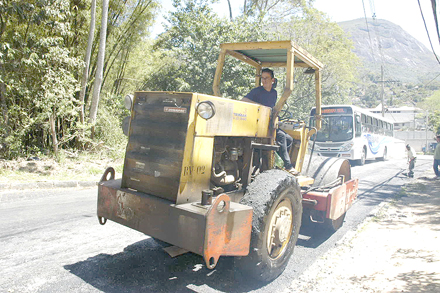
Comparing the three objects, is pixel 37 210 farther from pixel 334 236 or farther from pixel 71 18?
pixel 71 18

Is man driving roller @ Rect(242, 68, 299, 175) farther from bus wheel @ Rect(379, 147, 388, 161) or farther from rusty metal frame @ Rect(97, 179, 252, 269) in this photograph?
bus wheel @ Rect(379, 147, 388, 161)

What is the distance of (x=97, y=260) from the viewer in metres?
4.16

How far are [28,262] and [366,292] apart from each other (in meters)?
3.66

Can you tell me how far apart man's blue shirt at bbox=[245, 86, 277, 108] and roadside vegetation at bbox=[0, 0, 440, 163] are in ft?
23.7

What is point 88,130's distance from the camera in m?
12.3

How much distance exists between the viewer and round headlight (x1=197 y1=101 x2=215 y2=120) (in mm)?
3289

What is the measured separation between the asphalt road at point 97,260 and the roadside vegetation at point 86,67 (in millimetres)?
4727

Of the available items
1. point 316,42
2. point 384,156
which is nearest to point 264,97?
point 384,156

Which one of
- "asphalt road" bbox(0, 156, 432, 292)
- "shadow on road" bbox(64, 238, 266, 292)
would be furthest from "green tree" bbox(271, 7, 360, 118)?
"shadow on road" bbox(64, 238, 266, 292)

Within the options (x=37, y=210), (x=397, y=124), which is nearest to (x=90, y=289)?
(x=37, y=210)

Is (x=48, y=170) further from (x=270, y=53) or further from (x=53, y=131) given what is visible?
(x=270, y=53)

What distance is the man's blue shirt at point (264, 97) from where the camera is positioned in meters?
4.84

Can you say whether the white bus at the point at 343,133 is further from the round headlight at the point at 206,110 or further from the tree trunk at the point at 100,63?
the round headlight at the point at 206,110

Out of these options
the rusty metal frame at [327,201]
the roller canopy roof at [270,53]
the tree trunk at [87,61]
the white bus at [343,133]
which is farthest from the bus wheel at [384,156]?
the roller canopy roof at [270,53]
